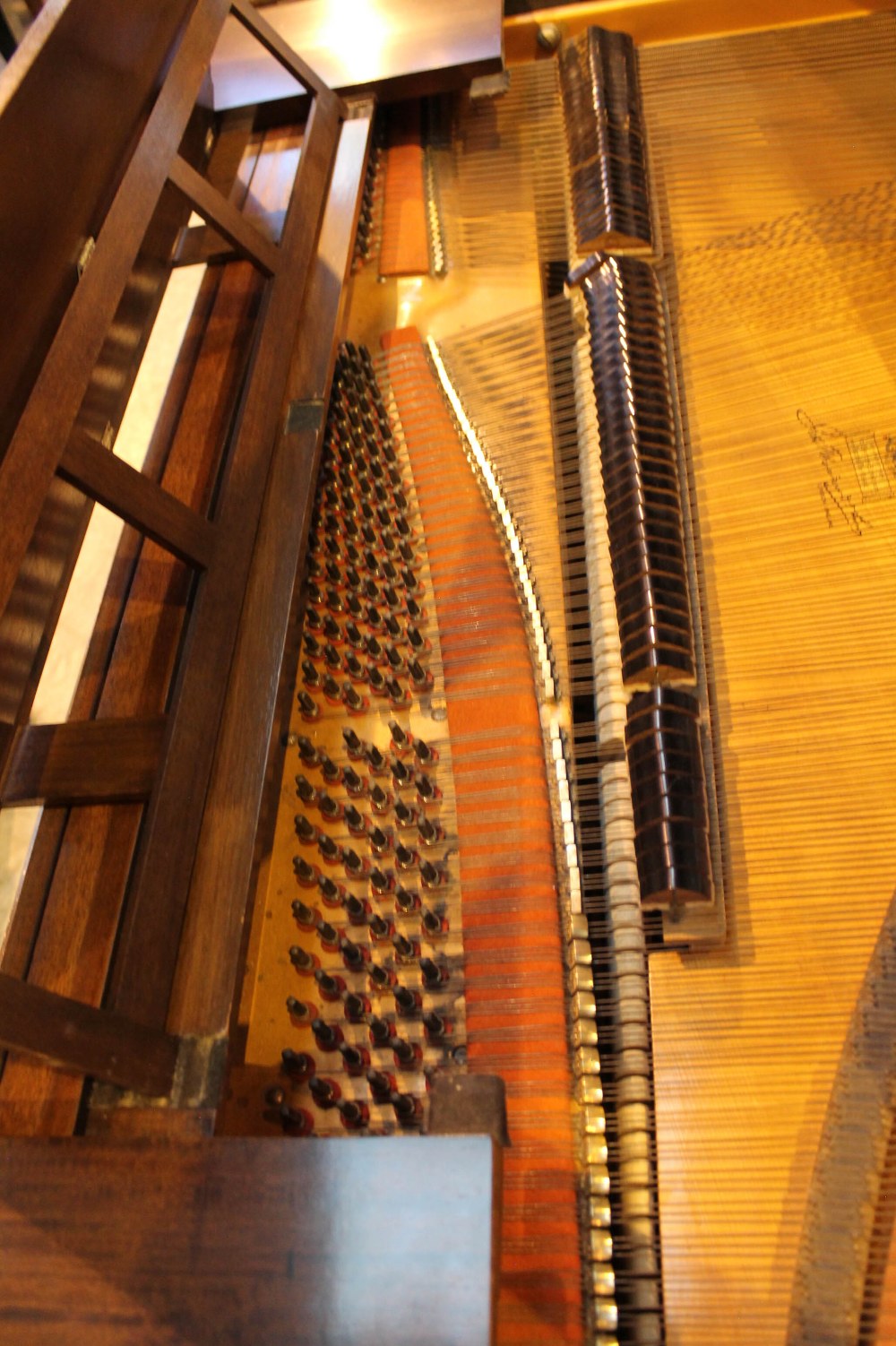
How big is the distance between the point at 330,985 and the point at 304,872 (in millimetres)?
208

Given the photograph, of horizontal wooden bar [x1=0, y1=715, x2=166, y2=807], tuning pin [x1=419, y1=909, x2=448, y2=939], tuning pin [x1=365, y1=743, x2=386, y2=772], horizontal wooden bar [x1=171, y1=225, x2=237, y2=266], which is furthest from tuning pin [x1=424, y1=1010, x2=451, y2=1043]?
horizontal wooden bar [x1=171, y1=225, x2=237, y2=266]

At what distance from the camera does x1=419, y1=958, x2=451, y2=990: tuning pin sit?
1.79 meters

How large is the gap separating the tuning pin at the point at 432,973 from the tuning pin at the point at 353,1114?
22cm

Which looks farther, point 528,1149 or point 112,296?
point 112,296

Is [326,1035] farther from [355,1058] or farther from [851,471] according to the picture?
[851,471]

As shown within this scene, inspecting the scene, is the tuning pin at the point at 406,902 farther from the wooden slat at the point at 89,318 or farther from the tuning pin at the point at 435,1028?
the wooden slat at the point at 89,318

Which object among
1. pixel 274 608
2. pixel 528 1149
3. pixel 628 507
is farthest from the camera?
pixel 628 507

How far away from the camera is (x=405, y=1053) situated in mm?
1739

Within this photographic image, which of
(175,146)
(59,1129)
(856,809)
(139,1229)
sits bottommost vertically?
(139,1229)

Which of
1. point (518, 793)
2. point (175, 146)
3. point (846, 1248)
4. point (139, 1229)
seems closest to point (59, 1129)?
point (139, 1229)

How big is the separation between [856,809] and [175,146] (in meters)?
1.96

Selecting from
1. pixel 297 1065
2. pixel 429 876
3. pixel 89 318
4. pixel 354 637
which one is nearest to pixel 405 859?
pixel 429 876

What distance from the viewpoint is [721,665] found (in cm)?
212

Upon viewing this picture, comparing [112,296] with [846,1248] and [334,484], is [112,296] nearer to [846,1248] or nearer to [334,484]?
[334,484]
